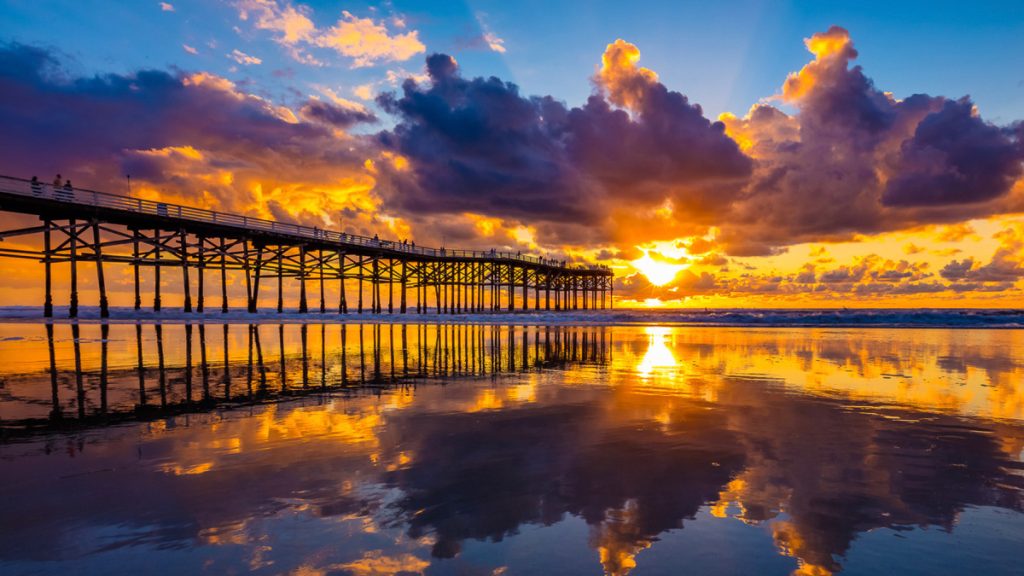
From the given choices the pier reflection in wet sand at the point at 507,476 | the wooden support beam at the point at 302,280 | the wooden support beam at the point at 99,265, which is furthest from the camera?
the wooden support beam at the point at 302,280

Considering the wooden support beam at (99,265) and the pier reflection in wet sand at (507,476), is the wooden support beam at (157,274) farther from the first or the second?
the pier reflection in wet sand at (507,476)

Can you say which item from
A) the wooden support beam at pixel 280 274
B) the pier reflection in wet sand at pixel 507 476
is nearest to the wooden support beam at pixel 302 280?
the wooden support beam at pixel 280 274

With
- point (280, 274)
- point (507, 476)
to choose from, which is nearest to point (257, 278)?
point (280, 274)

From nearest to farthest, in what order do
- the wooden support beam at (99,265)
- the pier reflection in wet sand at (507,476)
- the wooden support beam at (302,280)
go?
the pier reflection in wet sand at (507,476) → the wooden support beam at (99,265) → the wooden support beam at (302,280)

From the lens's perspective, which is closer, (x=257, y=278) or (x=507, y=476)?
(x=507, y=476)

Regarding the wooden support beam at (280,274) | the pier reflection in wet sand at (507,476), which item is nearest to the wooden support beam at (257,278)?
the wooden support beam at (280,274)

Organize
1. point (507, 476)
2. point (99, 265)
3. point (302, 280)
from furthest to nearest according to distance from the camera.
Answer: point (302, 280) → point (99, 265) → point (507, 476)

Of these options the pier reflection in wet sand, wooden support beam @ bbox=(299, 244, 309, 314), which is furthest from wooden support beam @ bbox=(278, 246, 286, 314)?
the pier reflection in wet sand

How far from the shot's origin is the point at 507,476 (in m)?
4.89

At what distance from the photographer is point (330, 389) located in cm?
980

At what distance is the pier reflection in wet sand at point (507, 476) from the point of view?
3.33 m

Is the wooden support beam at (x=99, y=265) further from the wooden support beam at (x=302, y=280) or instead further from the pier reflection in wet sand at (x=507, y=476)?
the pier reflection in wet sand at (x=507, y=476)

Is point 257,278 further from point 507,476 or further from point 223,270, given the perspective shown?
point 507,476

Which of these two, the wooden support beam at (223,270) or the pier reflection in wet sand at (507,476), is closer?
the pier reflection in wet sand at (507,476)
